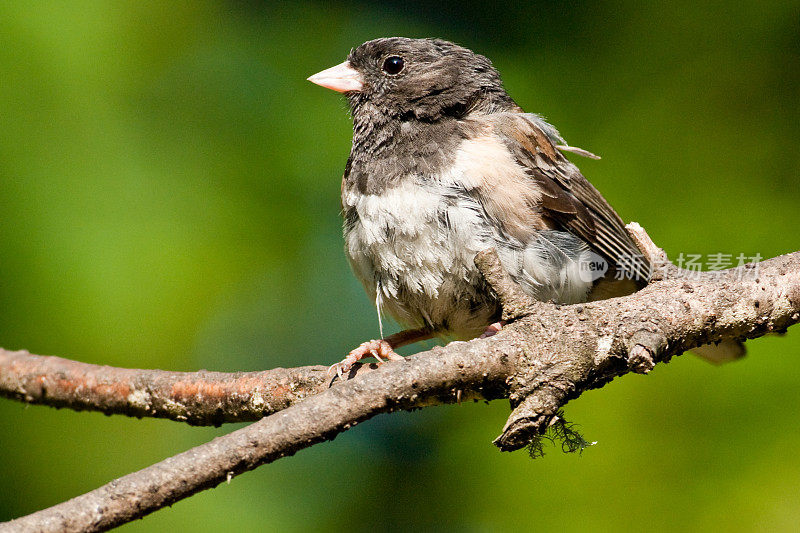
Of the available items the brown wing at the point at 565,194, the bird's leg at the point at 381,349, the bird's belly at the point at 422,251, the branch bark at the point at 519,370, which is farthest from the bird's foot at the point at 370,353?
the brown wing at the point at 565,194

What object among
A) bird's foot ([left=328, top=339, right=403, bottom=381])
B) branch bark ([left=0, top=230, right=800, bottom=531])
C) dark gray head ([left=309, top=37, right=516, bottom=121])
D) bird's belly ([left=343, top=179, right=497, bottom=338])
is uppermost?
dark gray head ([left=309, top=37, right=516, bottom=121])

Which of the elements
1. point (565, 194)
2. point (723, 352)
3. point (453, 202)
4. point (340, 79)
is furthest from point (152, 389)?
point (723, 352)

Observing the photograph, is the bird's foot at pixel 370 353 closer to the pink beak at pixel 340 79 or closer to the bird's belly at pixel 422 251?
the bird's belly at pixel 422 251

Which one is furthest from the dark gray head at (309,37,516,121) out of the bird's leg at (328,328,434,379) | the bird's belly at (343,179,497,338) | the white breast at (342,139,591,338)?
the bird's leg at (328,328,434,379)

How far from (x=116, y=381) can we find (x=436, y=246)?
0.93m

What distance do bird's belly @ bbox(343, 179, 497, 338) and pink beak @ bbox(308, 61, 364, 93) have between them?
450 millimetres

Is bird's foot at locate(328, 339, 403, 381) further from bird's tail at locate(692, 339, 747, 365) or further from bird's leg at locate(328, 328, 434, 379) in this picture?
bird's tail at locate(692, 339, 747, 365)

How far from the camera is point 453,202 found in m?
2.18

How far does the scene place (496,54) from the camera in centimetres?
300

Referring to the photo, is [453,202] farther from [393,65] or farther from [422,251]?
[393,65]

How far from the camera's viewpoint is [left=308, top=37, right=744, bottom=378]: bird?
7.25ft

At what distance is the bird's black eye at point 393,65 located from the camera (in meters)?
2.64

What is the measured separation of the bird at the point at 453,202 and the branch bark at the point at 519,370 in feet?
1.05

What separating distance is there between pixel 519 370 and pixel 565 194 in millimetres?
1057
